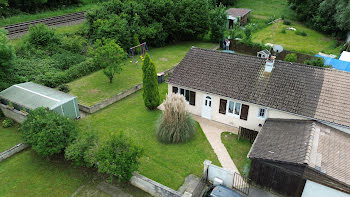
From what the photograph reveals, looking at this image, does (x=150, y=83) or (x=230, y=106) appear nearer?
(x=230, y=106)

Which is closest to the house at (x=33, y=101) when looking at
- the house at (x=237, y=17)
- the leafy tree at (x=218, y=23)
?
the leafy tree at (x=218, y=23)

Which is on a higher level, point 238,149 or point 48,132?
point 48,132

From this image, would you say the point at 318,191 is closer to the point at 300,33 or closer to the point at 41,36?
the point at 41,36

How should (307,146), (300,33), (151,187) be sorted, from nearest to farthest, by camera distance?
1. (307,146)
2. (151,187)
3. (300,33)

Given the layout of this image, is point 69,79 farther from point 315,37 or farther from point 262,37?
point 315,37

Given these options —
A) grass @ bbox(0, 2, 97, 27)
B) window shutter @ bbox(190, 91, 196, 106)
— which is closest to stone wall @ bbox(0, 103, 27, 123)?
window shutter @ bbox(190, 91, 196, 106)

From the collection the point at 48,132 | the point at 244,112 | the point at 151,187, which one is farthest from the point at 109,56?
the point at 151,187

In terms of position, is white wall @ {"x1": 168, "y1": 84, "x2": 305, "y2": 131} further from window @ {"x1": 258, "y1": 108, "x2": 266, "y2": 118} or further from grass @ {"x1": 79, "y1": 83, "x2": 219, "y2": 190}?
grass @ {"x1": 79, "y1": 83, "x2": 219, "y2": 190}

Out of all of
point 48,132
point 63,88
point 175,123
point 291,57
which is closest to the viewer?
point 48,132
